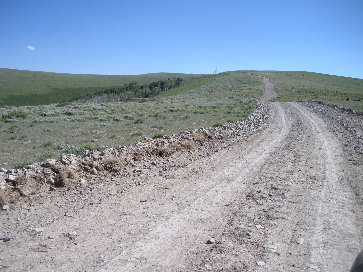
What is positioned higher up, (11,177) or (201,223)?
(11,177)

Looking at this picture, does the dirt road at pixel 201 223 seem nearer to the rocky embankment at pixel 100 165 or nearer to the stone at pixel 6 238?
the stone at pixel 6 238

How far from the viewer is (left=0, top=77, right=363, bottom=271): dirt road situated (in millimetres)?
3980

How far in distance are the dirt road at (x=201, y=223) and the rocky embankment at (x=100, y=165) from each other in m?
0.45

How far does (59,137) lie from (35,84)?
128m

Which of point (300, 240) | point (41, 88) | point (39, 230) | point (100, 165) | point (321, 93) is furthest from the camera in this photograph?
point (41, 88)

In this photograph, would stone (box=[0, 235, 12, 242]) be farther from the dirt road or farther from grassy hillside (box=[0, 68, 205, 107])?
grassy hillside (box=[0, 68, 205, 107])

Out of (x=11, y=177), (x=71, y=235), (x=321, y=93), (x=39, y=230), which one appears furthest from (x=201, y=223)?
(x=321, y=93)

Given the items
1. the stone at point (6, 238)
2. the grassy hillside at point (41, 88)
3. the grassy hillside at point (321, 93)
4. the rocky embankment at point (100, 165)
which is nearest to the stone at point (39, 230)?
the stone at point (6, 238)

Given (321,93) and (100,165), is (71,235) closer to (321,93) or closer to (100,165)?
(100,165)

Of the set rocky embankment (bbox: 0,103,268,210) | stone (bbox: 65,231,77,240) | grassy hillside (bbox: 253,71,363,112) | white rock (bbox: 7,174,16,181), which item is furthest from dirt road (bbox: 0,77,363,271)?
grassy hillside (bbox: 253,71,363,112)

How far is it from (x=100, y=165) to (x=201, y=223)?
4.38 m

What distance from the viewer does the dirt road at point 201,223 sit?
3.98 metres

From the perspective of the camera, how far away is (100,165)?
8.24 metres

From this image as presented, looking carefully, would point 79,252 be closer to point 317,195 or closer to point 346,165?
point 317,195
